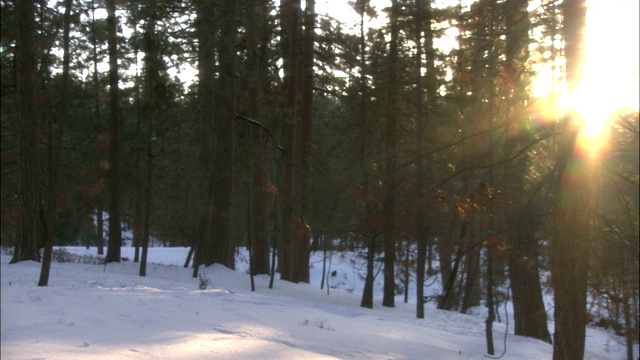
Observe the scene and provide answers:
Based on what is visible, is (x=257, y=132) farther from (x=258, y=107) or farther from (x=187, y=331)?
(x=187, y=331)

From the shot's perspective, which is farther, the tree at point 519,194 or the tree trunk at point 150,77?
the tree trunk at point 150,77

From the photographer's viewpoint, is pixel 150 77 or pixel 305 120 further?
pixel 305 120

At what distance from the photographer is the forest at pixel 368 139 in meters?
8.22

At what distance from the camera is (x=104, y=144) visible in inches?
615

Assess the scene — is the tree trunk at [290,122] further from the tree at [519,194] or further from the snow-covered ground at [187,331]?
the tree at [519,194]

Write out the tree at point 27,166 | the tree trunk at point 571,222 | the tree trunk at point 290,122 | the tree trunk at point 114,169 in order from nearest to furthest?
1. the tree trunk at point 571,222
2. the tree at point 27,166
3. the tree trunk at point 290,122
4. the tree trunk at point 114,169

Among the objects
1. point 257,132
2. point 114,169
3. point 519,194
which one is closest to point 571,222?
point 519,194

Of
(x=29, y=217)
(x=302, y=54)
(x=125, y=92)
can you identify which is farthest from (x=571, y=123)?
(x=125, y=92)

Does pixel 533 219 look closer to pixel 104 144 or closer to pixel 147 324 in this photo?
pixel 147 324

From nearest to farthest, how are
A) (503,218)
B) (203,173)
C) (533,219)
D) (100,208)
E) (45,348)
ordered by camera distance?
(45,348), (533,219), (503,218), (203,173), (100,208)

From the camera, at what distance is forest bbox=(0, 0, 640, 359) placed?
8.22 m

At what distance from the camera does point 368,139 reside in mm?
16797

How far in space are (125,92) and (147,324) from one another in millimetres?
16932

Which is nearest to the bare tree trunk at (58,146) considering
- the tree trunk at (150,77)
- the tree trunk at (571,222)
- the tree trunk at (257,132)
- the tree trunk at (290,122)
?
the tree trunk at (257,132)
